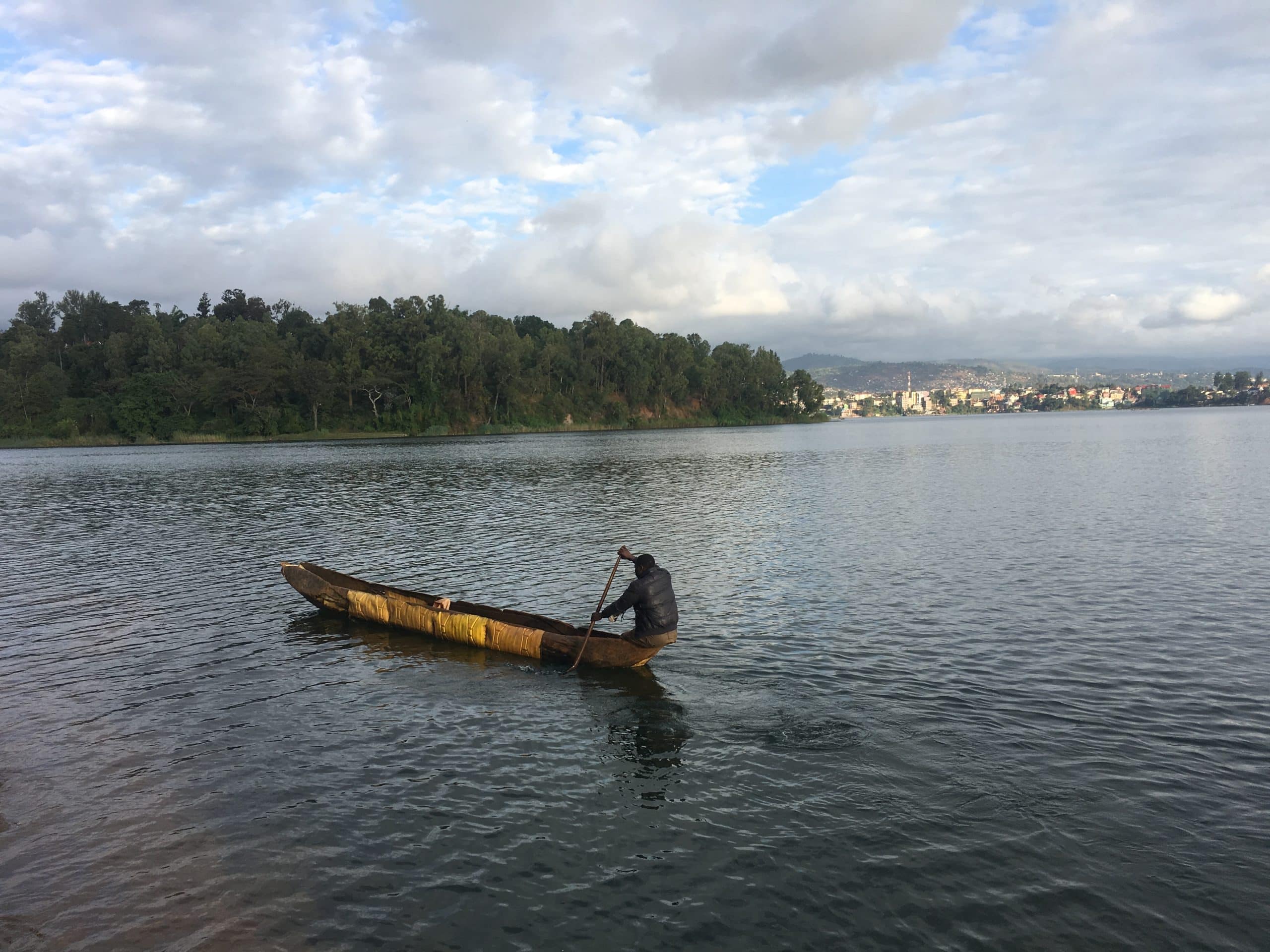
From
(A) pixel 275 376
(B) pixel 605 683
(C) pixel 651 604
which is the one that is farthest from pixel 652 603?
(A) pixel 275 376

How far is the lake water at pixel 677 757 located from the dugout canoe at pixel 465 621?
0.52 metres

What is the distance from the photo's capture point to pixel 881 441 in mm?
130625

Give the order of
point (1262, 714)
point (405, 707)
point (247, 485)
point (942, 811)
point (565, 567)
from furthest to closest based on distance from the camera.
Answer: point (247, 485)
point (565, 567)
point (405, 707)
point (1262, 714)
point (942, 811)

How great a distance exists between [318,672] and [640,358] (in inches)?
6929

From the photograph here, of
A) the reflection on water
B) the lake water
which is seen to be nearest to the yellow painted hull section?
the reflection on water

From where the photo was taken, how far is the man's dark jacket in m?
16.9

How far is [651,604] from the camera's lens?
16.9m

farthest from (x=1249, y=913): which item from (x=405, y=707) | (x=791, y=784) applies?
(x=405, y=707)

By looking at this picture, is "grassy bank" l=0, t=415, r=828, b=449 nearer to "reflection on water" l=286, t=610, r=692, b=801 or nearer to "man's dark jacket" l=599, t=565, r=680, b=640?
"reflection on water" l=286, t=610, r=692, b=801

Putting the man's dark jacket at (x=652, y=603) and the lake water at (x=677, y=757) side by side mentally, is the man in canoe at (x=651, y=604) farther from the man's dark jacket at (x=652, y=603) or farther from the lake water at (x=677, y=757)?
the lake water at (x=677, y=757)

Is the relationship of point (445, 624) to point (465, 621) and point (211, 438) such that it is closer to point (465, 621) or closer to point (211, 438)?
point (465, 621)

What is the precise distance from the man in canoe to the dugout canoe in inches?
13.2

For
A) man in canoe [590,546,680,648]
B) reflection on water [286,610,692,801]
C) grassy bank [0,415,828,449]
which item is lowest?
reflection on water [286,610,692,801]

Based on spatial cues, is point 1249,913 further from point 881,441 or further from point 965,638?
point 881,441
